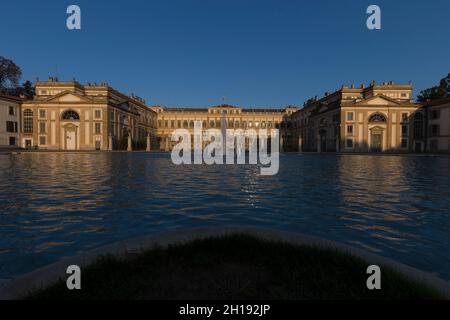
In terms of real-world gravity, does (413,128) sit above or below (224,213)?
above

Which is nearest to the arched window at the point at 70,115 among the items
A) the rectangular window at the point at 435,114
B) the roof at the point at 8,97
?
the roof at the point at 8,97

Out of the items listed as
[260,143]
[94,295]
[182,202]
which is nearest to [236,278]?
[94,295]

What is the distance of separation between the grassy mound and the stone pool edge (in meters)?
0.23

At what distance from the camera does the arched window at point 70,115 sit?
5716 centimetres

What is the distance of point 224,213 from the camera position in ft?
23.5

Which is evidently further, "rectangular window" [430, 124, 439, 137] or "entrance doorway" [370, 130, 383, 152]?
"entrance doorway" [370, 130, 383, 152]

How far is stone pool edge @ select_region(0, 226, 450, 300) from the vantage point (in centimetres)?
293

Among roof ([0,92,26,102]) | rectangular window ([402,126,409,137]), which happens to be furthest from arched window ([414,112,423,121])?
roof ([0,92,26,102])

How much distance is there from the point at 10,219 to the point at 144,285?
542 centimetres

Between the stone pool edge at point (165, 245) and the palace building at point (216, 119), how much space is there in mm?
84840

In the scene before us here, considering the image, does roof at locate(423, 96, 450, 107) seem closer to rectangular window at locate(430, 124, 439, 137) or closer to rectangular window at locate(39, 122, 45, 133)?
rectangular window at locate(430, 124, 439, 137)

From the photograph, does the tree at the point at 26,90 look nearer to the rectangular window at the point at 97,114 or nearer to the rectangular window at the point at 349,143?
the rectangular window at the point at 97,114

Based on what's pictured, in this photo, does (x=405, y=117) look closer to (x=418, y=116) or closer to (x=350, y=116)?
(x=418, y=116)
